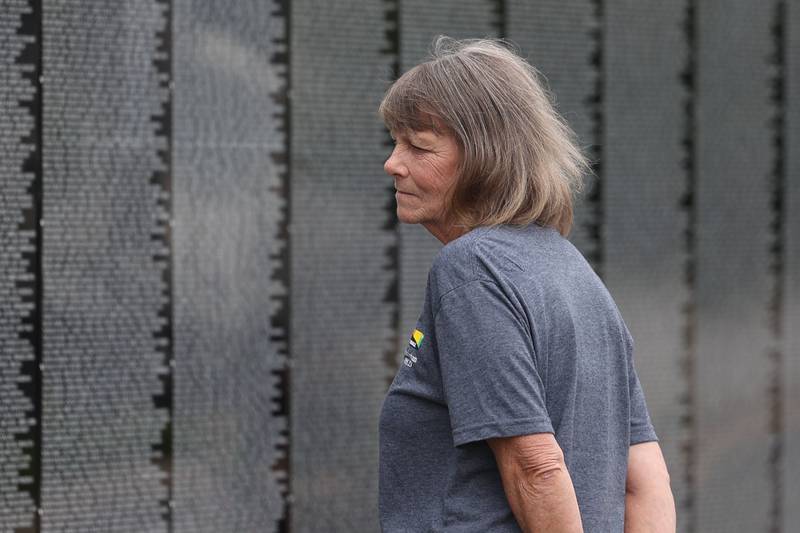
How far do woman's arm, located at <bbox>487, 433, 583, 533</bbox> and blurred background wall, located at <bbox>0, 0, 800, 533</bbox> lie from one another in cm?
216

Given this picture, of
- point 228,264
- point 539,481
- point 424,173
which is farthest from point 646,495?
point 228,264

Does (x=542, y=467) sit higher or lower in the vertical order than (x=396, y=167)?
lower

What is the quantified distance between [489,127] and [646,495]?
686 mm

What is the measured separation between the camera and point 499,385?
1.50m

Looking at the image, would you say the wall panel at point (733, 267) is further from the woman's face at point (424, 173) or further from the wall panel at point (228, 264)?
the woman's face at point (424, 173)

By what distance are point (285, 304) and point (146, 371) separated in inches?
20.6

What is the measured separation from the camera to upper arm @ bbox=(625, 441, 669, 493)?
186 cm

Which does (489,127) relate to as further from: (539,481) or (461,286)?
(539,481)

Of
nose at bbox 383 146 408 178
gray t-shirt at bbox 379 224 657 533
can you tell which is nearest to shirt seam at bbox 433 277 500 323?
gray t-shirt at bbox 379 224 657 533

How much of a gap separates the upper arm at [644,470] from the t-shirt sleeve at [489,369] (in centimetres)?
42

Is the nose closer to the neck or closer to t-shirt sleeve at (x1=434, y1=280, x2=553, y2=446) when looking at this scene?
the neck

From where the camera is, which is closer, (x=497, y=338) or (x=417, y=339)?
(x=497, y=338)

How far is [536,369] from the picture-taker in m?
1.55

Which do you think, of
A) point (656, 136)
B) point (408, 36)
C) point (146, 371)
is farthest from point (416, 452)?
point (656, 136)
